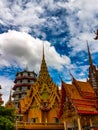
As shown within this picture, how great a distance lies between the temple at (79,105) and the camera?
843 inches

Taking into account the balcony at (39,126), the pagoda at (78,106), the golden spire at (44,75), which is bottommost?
the balcony at (39,126)

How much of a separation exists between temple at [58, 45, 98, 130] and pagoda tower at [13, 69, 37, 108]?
2851 centimetres

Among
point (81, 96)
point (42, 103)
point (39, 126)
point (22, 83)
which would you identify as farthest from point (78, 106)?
point (22, 83)

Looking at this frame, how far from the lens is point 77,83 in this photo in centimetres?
2569

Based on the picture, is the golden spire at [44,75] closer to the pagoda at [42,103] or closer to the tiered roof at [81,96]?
the pagoda at [42,103]

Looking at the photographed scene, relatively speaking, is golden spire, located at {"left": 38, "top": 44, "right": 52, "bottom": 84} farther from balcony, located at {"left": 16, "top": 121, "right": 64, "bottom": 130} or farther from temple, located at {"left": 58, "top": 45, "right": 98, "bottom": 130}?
temple, located at {"left": 58, "top": 45, "right": 98, "bottom": 130}

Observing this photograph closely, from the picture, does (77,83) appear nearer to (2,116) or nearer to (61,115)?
(61,115)

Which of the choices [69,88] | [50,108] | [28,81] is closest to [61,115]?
[69,88]

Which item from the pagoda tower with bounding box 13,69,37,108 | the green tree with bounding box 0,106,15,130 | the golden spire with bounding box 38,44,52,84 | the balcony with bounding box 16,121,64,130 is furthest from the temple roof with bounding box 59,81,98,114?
the pagoda tower with bounding box 13,69,37,108

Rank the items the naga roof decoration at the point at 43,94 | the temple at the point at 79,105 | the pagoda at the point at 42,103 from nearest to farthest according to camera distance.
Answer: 1. the temple at the point at 79,105
2. the pagoda at the point at 42,103
3. the naga roof decoration at the point at 43,94

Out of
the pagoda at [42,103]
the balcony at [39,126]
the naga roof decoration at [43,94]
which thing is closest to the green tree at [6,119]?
the balcony at [39,126]

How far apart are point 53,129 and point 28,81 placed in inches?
1050

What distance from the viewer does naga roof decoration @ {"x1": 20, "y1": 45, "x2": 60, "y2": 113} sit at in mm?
34469

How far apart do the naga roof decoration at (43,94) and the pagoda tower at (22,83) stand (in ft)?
51.1
